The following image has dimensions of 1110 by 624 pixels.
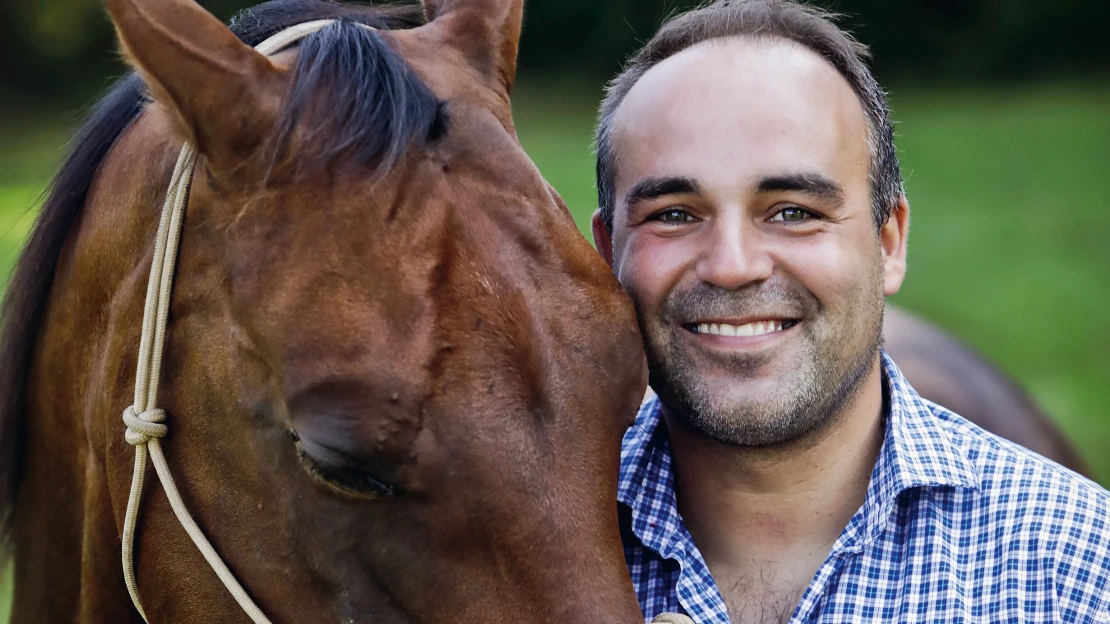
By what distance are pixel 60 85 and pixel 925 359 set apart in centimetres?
1617

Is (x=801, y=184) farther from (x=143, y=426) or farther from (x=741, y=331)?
(x=143, y=426)

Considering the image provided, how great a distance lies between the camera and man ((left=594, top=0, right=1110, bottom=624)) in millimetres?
1908

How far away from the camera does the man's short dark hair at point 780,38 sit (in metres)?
2.20

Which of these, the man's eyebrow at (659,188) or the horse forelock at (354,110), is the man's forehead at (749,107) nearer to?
the man's eyebrow at (659,188)

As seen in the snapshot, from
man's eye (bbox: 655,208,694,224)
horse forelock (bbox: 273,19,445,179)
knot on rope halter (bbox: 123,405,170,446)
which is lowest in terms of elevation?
knot on rope halter (bbox: 123,405,170,446)

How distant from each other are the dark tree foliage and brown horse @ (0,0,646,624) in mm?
15645

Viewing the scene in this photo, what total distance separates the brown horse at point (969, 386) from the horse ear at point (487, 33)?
218cm

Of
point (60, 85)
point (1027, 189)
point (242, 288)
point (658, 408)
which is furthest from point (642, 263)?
point (60, 85)

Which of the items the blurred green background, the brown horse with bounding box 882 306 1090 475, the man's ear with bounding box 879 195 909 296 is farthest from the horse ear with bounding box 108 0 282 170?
the blurred green background

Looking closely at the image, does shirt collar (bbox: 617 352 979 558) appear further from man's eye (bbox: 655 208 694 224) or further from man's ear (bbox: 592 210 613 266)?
man's eye (bbox: 655 208 694 224)

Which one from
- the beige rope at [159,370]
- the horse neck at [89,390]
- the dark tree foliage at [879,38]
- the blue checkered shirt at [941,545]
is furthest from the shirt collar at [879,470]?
the dark tree foliage at [879,38]

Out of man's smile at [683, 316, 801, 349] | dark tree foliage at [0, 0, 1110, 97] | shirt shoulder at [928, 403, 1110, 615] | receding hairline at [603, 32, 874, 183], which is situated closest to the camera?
shirt shoulder at [928, 403, 1110, 615]

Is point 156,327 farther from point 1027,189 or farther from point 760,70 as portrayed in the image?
point 1027,189

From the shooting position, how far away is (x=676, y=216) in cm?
212
